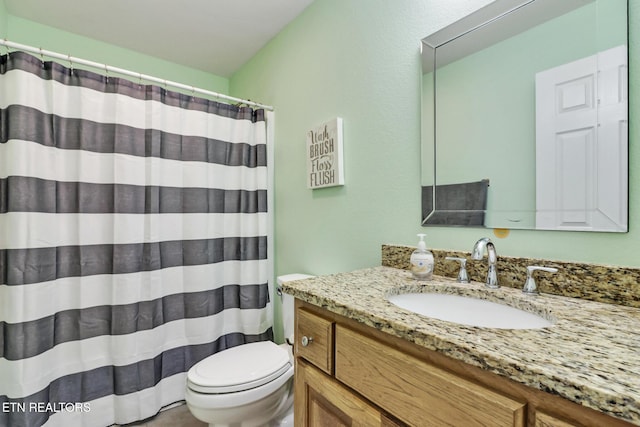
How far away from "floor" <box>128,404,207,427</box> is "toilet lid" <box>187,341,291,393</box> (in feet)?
1.60

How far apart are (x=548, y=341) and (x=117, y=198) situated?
1.81 meters

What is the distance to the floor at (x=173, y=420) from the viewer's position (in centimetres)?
157

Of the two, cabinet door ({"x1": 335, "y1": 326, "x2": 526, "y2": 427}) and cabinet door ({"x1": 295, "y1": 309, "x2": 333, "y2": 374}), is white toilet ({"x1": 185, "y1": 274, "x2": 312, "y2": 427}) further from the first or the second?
cabinet door ({"x1": 335, "y1": 326, "x2": 526, "y2": 427})

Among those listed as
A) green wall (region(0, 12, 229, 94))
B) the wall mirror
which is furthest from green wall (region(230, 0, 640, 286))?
green wall (region(0, 12, 229, 94))

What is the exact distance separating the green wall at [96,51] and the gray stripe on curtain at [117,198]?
1088 mm

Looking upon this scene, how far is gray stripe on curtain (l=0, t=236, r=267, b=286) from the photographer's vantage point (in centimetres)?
129

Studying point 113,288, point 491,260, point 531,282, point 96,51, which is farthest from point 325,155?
point 96,51

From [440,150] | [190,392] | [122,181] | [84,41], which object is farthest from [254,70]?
[190,392]

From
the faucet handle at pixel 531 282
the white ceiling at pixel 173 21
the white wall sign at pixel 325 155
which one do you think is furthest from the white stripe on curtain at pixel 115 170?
the faucet handle at pixel 531 282

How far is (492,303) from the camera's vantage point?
0.85m

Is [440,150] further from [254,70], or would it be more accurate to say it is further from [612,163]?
[254,70]

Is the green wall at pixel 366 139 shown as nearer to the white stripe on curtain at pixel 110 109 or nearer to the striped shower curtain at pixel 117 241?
the striped shower curtain at pixel 117 241

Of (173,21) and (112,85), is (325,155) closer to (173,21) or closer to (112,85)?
(112,85)

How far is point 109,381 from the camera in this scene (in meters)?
1.53
